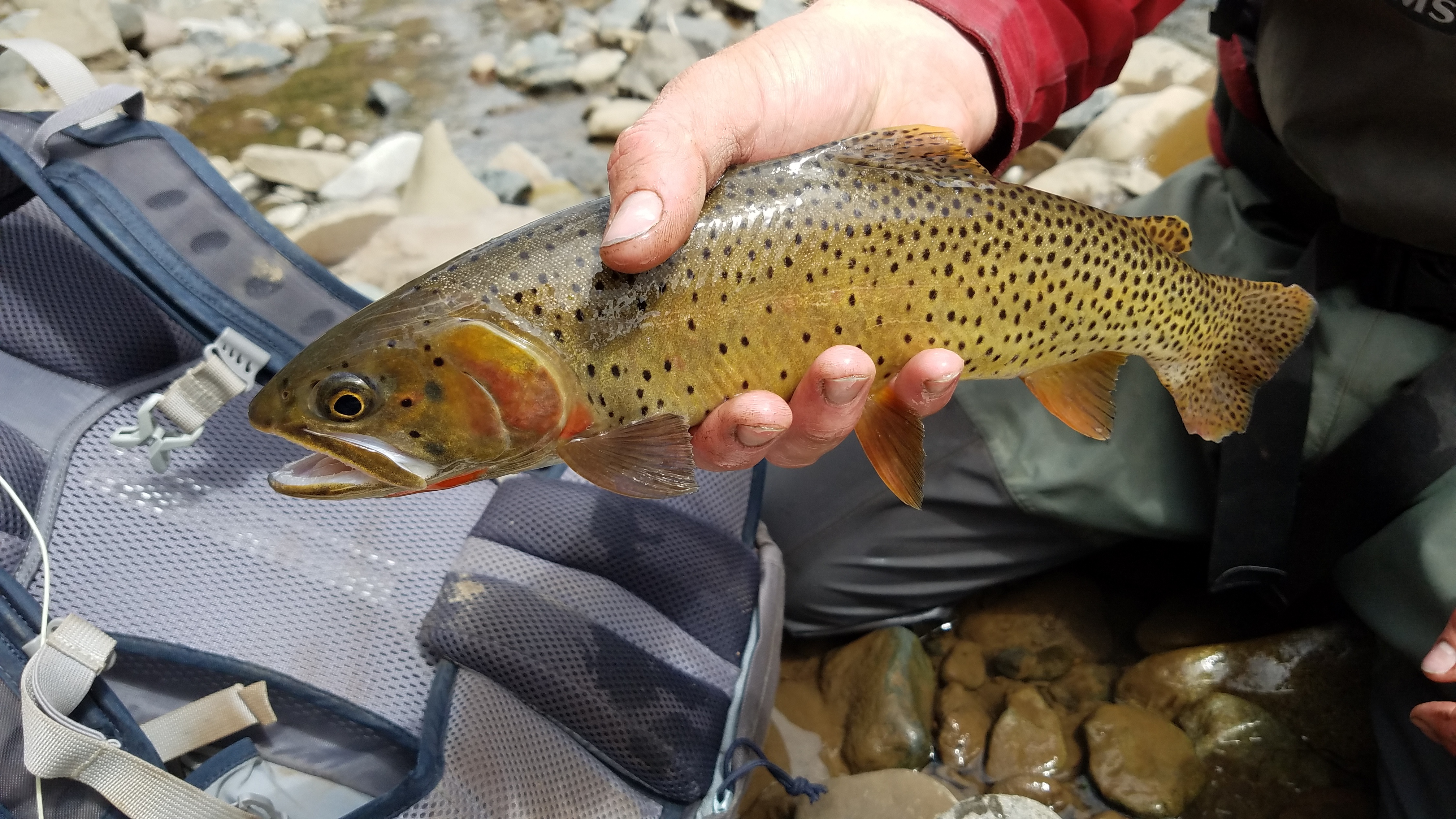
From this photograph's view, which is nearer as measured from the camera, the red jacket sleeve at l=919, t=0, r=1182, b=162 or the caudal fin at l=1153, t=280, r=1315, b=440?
the caudal fin at l=1153, t=280, r=1315, b=440

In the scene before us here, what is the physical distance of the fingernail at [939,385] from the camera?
1.91 meters

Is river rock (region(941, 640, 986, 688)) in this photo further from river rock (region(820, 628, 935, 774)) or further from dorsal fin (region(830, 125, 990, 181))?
dorsal fin (region(830, 125, 990, 181))

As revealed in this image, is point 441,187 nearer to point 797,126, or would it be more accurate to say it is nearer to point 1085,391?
point 797,126

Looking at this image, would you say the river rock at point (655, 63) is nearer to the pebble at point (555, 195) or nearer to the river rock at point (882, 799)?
the pebble at point (555, 195)

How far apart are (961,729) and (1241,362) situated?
143cm

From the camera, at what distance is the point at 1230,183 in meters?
3.14

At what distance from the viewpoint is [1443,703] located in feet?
6.78

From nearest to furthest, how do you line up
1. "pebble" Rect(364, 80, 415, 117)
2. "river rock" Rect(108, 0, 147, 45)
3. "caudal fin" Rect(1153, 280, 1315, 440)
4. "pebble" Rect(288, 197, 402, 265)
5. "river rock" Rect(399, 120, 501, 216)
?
"caudal fin" Rect(1153, 280, 1315, 440) < "pebble" Rect(288, 197, 402, 265) < "river rock" Rect(399, 120, 501, 216) < "pebble" Rect(364, 80, 415, 117) < "river rock" Rect(108, 0, 147, 45)

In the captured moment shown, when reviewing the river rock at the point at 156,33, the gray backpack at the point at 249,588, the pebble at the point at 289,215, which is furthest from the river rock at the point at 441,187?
the river rock at the point at 156,33

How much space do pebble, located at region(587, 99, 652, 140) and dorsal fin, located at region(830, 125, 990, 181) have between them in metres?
5.54

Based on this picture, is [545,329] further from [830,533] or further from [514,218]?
[514,218]

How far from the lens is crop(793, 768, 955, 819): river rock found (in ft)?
8.48

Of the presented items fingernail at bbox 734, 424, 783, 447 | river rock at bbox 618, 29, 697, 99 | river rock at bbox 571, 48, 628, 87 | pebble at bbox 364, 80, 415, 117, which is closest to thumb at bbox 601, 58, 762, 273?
fingernail at bbox 734, 424, 783, 447

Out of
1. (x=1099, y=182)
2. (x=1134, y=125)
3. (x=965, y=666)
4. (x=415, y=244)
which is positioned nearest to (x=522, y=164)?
(x=415, y=244)
